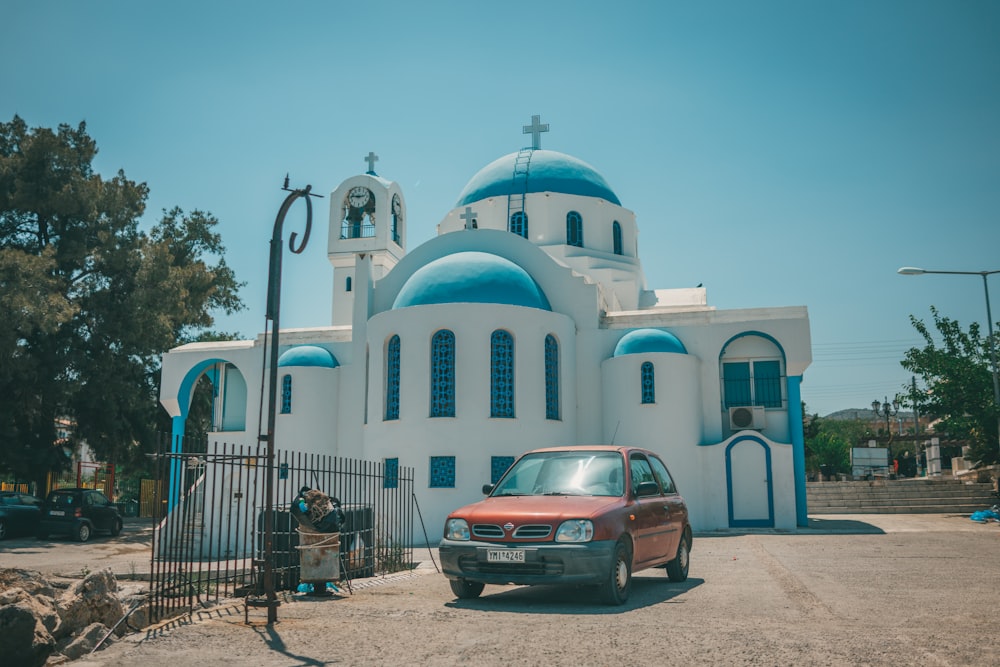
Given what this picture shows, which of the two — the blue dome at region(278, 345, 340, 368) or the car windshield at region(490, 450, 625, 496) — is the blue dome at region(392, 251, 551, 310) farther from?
the car windshield at region(490, 450, 625, 496)

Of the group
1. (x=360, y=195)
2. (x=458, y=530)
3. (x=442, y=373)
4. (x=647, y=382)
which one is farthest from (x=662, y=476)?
(x=360, y=195)

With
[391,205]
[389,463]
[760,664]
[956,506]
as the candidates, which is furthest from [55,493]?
[956,506]

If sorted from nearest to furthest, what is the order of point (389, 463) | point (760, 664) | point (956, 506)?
point (760, 664), point (389, 463), point (956, 506)

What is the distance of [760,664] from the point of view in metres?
6.02

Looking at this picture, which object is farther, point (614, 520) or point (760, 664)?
point (614, 520)

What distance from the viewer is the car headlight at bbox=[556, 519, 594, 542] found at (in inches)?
345

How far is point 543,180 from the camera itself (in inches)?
1165

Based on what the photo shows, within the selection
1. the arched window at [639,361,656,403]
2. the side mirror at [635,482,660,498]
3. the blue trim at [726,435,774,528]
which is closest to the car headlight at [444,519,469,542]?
the side mirror at [635,482,660,498]

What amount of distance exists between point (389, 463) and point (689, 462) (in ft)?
26.1

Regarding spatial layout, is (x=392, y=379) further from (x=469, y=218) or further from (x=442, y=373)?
(x=469, y=218)

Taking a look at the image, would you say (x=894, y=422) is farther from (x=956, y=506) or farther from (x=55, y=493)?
(x=55, y=493)

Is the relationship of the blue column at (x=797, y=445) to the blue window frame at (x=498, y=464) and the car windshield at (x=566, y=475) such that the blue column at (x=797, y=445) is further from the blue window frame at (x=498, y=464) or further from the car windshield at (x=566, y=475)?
the car windshield at (x=566, y=475)

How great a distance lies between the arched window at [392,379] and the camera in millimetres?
22562

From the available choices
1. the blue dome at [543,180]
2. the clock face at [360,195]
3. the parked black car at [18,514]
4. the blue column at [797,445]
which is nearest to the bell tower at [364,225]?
the clock face at [360,195]
